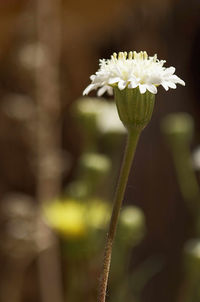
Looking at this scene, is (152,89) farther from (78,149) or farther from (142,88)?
(78,149)

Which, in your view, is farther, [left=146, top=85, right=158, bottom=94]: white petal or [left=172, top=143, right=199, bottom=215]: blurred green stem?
[left=172, top=143, right=199, bottom=215]: blurred green stem

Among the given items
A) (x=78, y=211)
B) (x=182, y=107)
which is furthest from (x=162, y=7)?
(x=78, y=211)

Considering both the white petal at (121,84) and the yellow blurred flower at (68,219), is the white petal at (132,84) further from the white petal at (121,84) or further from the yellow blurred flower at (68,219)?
the yellow blurred flower at (68,219)

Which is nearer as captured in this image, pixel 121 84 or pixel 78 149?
pixel 121 84

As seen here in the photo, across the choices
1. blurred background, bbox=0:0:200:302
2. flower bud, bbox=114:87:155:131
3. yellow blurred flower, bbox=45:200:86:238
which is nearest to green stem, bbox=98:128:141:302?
flower bud, bbox=114:87:155:131

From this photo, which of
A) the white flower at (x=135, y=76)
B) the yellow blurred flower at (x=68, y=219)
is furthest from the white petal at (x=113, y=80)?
the yellow blurred flower at (x=68, y=219)

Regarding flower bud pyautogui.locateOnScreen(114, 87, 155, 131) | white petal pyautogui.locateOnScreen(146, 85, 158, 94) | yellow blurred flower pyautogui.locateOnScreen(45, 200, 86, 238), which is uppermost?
white petal pyautogui.locateOnScreen(146, 85, 158, 94)

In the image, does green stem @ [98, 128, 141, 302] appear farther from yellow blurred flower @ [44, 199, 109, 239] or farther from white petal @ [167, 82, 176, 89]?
yellow blurred flower @ [44, 199, 109, 239]

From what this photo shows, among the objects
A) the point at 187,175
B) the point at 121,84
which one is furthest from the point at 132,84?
the point at 187,175

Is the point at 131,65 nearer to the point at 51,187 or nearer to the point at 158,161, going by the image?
the point at 51,187
